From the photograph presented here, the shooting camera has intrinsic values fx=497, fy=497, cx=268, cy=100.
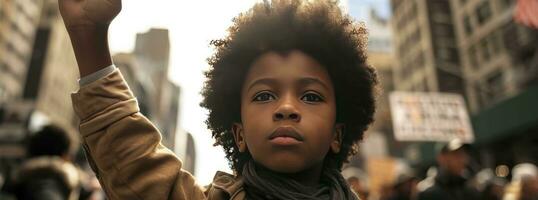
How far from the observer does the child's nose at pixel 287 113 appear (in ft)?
4.97


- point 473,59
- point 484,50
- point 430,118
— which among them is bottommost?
point 430,118

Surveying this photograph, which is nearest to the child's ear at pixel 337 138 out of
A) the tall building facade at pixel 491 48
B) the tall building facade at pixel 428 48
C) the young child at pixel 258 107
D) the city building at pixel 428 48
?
the young child at pixel 258 107

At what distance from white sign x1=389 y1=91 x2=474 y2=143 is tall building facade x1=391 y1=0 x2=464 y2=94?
23831mm

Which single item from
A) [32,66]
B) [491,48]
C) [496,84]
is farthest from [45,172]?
[32,66]

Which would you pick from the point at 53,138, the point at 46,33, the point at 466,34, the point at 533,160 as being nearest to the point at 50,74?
the point at 46,33

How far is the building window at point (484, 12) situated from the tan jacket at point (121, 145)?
1208 inches

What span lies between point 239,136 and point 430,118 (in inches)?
426


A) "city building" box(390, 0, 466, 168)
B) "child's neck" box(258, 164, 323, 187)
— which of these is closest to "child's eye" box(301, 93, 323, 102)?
"child's neck" box(258, 164, 323, 187)

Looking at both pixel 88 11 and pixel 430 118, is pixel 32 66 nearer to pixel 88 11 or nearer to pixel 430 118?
pixel 430 118

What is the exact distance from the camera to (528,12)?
741cm

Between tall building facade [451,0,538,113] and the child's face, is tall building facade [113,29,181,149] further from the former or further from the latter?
the child's face

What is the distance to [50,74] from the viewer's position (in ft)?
188

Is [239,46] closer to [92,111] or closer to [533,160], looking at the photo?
[92,111]

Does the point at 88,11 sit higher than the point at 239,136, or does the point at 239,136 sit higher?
the point at 88,11
